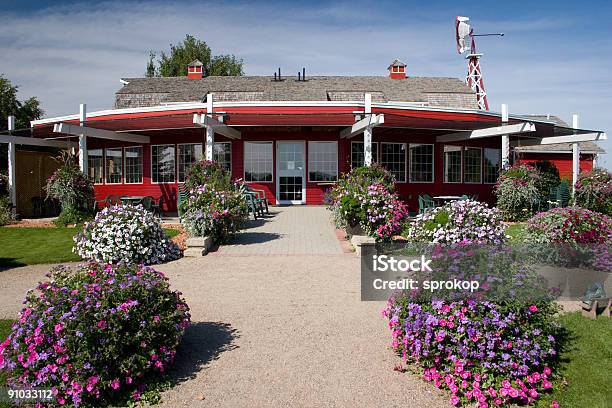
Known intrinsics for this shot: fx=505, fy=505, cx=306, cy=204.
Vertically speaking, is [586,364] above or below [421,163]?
below

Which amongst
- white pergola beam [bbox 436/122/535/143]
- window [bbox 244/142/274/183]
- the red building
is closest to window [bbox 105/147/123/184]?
the red building

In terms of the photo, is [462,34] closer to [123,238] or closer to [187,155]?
[187,155]

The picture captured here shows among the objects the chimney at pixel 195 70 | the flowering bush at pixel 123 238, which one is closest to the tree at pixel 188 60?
the chimney at pixel 195 70

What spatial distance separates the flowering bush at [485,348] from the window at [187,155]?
15.3 meters

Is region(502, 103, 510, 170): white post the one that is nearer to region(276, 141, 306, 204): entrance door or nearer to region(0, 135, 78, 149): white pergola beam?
region(276, 141, 306, 204): entrance door

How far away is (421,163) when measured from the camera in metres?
18.8

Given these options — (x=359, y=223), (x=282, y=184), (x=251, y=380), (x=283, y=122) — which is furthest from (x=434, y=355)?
(x=282, y=184)

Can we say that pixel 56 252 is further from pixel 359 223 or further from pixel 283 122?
pixel 283 122

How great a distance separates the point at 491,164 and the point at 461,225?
45.4 ft

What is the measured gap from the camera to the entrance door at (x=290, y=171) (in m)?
18.0

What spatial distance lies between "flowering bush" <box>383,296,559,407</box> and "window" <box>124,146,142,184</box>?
16962 millimetres

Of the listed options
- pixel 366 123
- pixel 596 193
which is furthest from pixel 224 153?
pixel 596 193

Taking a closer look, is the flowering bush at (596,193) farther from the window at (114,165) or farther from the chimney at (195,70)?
the chimney at (195,70)

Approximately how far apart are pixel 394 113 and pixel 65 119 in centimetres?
1172
